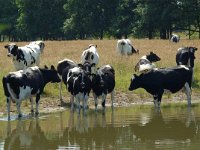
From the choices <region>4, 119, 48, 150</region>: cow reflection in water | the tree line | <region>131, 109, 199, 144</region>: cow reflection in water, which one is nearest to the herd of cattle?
<region>4, 119, 48, 150</region>: cow reflection in water

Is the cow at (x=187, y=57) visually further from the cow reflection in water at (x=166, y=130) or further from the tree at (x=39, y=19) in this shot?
the tree at (x=39, y=19)

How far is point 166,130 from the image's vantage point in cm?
1513

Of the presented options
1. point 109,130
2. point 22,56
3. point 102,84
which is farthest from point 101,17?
point 109,130

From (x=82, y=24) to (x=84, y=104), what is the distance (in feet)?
218

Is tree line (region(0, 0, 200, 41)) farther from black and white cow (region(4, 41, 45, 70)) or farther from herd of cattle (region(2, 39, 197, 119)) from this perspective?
herd of cattle (region(2, 39, 197, 119))

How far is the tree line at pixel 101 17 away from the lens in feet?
241

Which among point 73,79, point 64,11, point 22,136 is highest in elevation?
point 64,11

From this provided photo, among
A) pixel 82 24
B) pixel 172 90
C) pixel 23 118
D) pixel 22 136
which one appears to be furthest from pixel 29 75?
pixel 82 24

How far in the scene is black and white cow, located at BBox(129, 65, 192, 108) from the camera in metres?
19.6

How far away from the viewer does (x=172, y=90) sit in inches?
786

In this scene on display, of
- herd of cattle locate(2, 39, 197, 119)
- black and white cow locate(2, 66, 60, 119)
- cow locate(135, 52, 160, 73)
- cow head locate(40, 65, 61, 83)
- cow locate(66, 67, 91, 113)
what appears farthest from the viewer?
cow locate(135, 52, 160, 73)

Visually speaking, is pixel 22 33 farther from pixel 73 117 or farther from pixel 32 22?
pixel 73 117

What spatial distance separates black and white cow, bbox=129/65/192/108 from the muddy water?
72cm

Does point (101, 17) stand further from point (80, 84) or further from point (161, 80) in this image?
point (80, 84)
